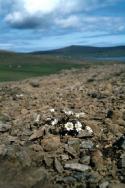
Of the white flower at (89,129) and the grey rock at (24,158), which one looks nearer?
the grey rock at (24,158)

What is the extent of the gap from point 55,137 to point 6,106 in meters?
5.46

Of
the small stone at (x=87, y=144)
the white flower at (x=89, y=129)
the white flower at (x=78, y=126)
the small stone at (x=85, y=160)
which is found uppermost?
the white flower at (x=78, y=126)

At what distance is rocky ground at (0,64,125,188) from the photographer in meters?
12.0

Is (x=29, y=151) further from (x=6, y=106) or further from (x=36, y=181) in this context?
(x=6, y=106)

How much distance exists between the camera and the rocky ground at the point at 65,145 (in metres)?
12.0

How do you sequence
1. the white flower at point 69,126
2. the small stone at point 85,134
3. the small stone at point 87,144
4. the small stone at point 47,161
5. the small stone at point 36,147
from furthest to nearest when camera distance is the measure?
the white flower at point 69,126, the small stone at point 85,134, the small stone at point 36,147, the small stone at point 87,144, the small stone at point 47,161

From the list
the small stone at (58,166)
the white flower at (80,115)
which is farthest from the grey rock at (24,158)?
the white flower at (80,115)

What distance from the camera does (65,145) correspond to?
13.5 metres

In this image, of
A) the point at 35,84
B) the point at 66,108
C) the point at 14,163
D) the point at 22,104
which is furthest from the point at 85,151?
the point at 35,84

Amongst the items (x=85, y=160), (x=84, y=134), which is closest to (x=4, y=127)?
(x=84, y=134)

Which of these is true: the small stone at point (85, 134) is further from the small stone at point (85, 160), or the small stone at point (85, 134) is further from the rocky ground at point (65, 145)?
the small stone at point (85, 160)

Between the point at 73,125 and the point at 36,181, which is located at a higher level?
the point at 73,125

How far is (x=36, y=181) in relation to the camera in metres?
12.2

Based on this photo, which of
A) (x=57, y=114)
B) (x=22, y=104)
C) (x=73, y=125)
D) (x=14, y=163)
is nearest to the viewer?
(x=14, y=163)
